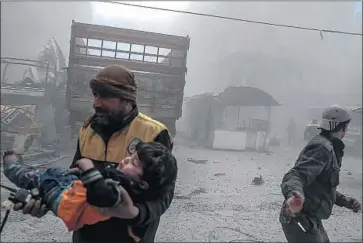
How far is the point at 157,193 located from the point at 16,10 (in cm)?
2630

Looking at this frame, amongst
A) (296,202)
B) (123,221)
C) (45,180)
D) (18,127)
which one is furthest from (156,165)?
(18,127)

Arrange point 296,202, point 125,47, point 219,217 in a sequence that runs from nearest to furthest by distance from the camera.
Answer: point 296,202 < point 219,217 < point 125,47

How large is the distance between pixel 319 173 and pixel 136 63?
3171mm

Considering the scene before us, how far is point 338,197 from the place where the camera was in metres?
2.82

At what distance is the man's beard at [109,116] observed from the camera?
1.71m

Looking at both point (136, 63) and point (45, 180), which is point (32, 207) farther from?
point (136, 63)

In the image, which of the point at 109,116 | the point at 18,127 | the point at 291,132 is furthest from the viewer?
the point at 291,132

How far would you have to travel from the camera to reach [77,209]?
1.45 m

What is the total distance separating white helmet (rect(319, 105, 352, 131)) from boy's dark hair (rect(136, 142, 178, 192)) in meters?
1.54

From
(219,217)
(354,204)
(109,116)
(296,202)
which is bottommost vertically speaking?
(219,217)

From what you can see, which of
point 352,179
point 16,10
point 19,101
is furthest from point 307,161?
point 16,10

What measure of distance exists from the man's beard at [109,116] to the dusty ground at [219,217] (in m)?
2.61

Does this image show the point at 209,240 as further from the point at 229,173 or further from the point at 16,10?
the point at 16,10

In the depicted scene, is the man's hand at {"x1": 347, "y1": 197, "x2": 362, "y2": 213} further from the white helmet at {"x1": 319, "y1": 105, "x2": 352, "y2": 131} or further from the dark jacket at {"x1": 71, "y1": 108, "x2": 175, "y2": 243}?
the dark jacket at {"x1": 71, "y1": 108, "x2": 175, "y2": 243}
